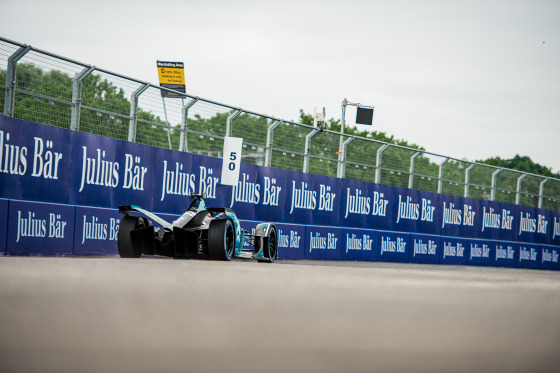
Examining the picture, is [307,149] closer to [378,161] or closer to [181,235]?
[378,161]

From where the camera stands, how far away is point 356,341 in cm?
389

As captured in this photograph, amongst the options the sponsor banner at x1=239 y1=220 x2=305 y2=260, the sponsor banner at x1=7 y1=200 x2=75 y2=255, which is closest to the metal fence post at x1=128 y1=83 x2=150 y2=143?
the sponsor banner at x1=7 y1=200 x2=75 y2=255

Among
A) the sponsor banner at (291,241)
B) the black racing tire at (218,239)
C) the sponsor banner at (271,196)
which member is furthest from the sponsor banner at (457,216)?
the black racing tire at (218,239)

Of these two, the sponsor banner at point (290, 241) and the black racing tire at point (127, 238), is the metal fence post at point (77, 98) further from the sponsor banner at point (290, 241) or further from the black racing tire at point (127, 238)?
the sponsor banner at point (290, 241)

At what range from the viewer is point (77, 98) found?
504 inches

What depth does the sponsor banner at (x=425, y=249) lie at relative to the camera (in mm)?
21469

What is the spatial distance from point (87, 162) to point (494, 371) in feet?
34.0

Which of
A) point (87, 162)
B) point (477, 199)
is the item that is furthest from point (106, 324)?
point (477, 199)

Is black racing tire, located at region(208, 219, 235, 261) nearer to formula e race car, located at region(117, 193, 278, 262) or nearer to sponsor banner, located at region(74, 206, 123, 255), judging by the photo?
formula e race car, located at region(117, 193, 278, 262)

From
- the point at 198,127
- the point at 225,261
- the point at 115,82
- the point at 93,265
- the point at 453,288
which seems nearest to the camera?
the point at 453,288

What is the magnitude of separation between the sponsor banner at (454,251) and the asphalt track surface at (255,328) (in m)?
15.4

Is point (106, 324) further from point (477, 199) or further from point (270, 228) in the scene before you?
point (477, 199)

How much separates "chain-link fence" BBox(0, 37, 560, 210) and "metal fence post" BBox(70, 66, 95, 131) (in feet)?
0.05

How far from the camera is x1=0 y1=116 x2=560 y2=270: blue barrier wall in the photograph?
11.6 metres
